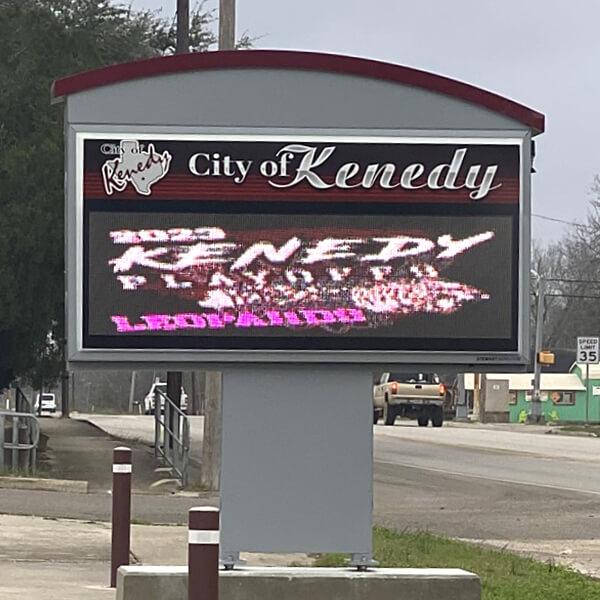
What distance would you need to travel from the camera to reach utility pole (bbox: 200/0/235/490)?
19.3 m

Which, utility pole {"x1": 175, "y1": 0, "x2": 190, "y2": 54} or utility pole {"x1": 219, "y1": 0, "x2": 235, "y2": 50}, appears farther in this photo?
utility pole {"x1": 175, "y1": 0, "x2": 190, "y2": 54}

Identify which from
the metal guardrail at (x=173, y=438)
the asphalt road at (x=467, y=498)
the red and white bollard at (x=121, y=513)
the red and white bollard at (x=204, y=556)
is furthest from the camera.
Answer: the metal guardrail at (x=173, y=438)

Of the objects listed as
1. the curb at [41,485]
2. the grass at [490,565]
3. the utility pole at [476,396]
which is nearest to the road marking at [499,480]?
the curb at [41,485]

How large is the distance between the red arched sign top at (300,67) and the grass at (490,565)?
3.36m

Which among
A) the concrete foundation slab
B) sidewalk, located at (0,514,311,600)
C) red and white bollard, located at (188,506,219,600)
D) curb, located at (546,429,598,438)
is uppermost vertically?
red and white bollard, located at (188,506,219,600)

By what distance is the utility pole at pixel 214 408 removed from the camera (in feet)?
63.4

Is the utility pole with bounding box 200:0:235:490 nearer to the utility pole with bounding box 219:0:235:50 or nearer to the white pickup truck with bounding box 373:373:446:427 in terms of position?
the utility pole with bounding box 219:0:235:50

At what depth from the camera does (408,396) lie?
1934 inches

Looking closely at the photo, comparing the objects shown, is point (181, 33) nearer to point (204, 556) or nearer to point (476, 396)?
point (204, 556)

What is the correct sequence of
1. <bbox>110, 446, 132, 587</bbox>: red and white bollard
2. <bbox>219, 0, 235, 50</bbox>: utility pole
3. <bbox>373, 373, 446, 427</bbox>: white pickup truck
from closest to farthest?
<bbox>110, 446, 132, 587</bbox>: red and white bollard < <bbox>219, 0, 235, 50</bbox>: utility pole < <bbox>373, 373, 446, 427</bbox>: white pickup truck

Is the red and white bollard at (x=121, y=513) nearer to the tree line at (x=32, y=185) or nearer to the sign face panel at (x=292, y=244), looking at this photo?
the sign face panel at (x=292, y=244)

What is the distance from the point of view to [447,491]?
21.8 m

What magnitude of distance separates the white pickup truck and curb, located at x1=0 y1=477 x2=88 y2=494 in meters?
28.6

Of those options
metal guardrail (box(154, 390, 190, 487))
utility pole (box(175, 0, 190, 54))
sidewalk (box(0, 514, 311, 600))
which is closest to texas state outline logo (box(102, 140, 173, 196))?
sidewalk (box(0, 514, 311, 600))
